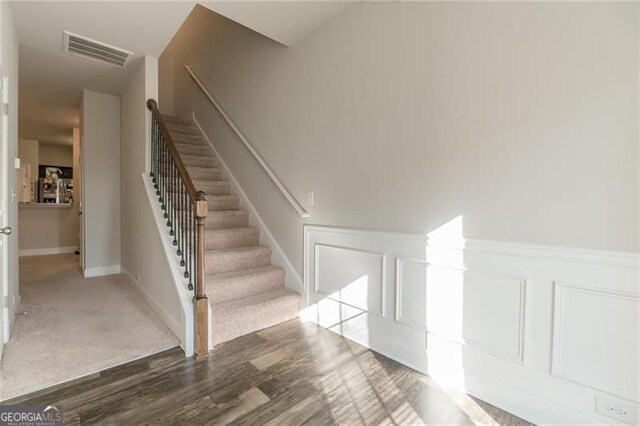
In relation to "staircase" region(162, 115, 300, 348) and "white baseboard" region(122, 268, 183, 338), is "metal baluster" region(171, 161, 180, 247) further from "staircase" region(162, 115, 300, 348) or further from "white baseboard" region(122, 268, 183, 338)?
"white baseboard" region(122, 268, 183, 338)

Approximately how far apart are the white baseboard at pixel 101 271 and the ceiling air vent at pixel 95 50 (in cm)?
273

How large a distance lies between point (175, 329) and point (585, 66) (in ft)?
9.96

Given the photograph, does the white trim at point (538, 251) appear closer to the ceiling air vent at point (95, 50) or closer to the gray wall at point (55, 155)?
the ceiling air vent at point (95, 50)

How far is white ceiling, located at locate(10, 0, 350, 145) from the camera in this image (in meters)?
2.35

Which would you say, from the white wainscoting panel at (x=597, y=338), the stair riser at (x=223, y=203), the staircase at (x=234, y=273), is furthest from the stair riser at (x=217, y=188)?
the white wainscoting panel at (x=597, y=338)

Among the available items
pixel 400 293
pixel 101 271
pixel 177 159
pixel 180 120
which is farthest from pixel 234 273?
pixel 180 120

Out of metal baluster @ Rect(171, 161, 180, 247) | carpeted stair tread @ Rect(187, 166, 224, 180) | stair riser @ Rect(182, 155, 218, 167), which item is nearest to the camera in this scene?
metal baluster @ Rect(171, 161, 180, 247)

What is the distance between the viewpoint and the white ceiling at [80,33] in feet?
7.76

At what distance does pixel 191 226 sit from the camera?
2.62 m

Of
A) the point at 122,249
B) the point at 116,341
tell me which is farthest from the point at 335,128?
the point at 122,249

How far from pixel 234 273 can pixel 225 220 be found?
743 millimetres

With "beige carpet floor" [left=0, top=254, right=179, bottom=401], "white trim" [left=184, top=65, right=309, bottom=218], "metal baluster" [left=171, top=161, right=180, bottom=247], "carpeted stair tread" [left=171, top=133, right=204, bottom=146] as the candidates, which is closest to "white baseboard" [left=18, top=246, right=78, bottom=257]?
"beige carpet floor" [left=0, top=254, right=179, bottom=401]

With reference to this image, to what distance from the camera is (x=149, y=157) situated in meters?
3.23

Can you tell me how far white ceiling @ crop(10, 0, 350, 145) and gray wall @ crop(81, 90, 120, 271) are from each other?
0.63 metres
